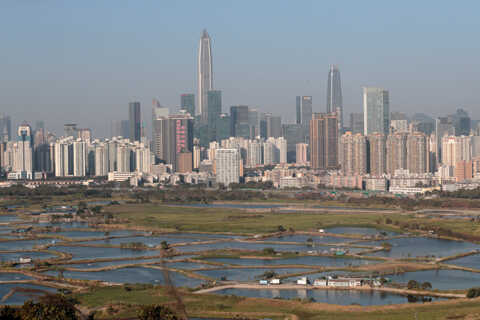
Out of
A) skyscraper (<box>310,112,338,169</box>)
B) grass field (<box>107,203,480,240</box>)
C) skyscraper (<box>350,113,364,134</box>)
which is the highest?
skyscraper (<box>350,113,364,134</box>)

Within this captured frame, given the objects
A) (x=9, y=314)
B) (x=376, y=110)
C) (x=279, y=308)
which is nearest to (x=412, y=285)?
(x=279, y=308)

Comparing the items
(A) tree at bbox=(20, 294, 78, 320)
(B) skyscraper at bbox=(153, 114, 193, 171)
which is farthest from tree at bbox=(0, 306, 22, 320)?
(B) skyscraper at bbox=(153, 114, 193, 171)

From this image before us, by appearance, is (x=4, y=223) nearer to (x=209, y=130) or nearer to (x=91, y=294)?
(x=91, y=294)

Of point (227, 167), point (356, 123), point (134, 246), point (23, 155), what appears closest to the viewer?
point (134, 246)

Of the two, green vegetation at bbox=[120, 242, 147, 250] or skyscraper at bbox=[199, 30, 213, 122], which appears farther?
skyscraper at bbox=[199, 30, 213, 122]

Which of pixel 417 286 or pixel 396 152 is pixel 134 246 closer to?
pixel 417 286

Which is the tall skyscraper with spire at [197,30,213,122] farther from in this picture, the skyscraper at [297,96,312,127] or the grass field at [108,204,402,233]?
the grass field at [108,204,402,233]
